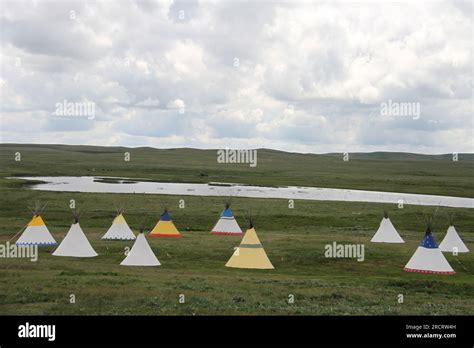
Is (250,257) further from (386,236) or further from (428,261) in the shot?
(386,236)

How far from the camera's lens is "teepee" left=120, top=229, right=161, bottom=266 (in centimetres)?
3481

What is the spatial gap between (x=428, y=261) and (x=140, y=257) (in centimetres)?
1716

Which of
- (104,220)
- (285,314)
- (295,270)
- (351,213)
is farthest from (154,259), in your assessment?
(351,213)

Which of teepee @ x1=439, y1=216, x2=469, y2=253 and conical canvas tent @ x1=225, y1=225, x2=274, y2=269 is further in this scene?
teepee @ x1=439, y1=216, x2=469, y2=253

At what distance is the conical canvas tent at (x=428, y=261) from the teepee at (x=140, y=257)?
1535cm

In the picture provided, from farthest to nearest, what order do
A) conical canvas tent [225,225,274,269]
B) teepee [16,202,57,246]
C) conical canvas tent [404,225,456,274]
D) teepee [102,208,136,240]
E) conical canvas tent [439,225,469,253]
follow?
teepee [102,208,136,240] < conical canvas tent [439,225,469,253] < teepee [16,202,57,246] < conical canvas tent [404,225,456,274] < conical canvas tent [225,225,274,269]

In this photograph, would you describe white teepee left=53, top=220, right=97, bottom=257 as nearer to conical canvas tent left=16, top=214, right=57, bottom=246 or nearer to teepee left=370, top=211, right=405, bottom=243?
conical canvas tent left=16, top=214, right=57, bottom=246

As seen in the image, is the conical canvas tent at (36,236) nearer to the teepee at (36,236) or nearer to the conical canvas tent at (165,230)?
the teepee at (36,236)

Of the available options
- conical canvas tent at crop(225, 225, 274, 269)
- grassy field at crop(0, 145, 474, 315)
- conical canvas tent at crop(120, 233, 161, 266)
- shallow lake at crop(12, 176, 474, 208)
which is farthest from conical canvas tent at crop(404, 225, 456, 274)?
shallow lake at crop(12, 176, 474, 208)

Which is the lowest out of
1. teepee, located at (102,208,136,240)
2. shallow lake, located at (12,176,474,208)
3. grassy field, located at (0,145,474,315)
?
grassy field, located at (0,145,474,315)

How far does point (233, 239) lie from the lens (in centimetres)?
4612

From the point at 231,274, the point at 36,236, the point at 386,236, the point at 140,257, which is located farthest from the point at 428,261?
the point at 36,236

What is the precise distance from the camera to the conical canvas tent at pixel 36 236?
1574 inches

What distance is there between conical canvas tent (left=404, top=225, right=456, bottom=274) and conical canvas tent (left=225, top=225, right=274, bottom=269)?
8633 millimetres
